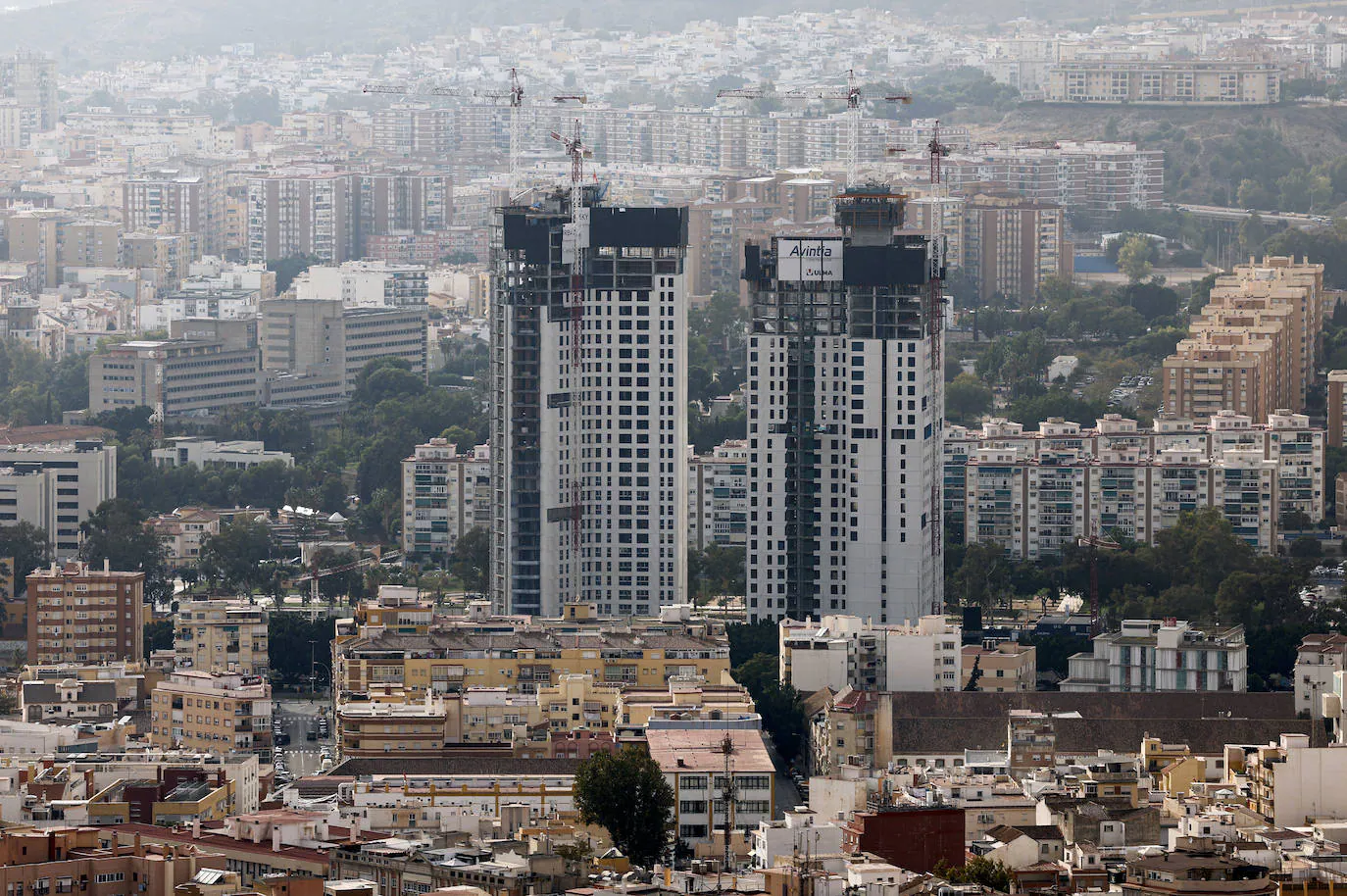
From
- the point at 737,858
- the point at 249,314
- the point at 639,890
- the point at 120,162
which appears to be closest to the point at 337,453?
the point at 249,314

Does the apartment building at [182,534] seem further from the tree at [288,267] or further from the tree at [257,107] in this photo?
the tree at [257,107]

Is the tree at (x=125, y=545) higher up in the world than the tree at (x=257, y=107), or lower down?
lower down

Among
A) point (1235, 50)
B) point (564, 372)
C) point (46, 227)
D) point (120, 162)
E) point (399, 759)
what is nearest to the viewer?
point (399, 759)

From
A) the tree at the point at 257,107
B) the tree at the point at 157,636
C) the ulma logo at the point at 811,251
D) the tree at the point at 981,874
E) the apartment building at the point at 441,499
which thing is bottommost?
the tree at the point at 981,874

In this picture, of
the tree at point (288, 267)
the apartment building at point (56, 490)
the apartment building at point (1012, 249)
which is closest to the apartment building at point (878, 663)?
the apartment building at point (56, 490)

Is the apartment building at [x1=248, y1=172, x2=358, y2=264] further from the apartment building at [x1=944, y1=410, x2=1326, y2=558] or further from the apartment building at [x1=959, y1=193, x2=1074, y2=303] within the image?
the apartment building at [x1=944, y1=410, x2=1326, y2=558]

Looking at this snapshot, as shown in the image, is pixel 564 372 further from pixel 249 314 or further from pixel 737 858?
→ pixel 249 314

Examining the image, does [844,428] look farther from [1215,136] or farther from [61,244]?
[1215,136]

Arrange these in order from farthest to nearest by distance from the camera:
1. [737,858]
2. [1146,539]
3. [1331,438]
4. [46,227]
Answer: [46,227] → [1331,438] → [1146,539] → [737,858]
